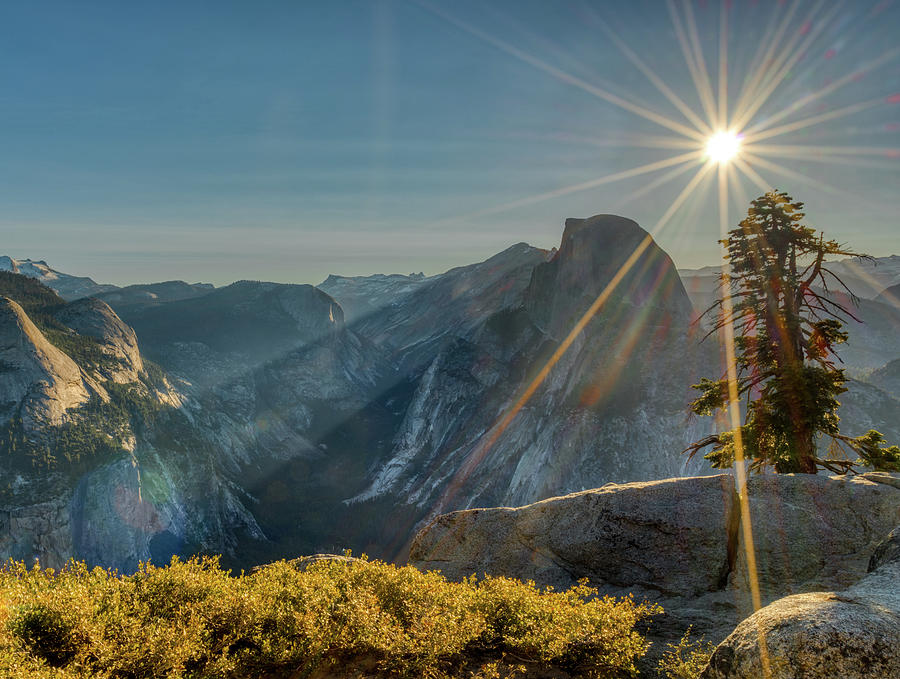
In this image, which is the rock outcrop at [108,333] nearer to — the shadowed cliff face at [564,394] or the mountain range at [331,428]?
the mountain range at [331,428]

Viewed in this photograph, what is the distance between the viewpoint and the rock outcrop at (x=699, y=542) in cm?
1080

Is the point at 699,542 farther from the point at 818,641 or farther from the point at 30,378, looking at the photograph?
the point at 30,378

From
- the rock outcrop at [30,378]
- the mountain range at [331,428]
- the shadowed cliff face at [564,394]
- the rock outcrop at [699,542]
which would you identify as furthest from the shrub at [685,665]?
the rock outcrop at [30,378]

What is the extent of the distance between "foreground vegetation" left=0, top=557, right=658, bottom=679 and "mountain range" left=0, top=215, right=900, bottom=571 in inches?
2604

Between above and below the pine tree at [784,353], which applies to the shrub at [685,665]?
below

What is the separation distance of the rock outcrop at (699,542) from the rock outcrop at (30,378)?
8254 cm

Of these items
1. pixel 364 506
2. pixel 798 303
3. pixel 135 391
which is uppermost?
pixel 798 303

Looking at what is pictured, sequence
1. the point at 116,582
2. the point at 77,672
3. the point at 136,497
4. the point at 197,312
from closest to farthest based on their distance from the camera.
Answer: the point at 77,672 < the point at 116,582 < the point at 136,497 < the point at 197,312

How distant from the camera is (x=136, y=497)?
7031 centimetres

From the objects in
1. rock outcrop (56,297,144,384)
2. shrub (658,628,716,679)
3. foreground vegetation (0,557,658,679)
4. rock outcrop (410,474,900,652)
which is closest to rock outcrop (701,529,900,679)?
shrub (658,628,716,679)

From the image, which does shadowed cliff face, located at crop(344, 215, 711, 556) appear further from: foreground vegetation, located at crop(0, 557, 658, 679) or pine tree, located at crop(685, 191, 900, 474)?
foreground vegetation, located at crop(0, 557, 658, 679)

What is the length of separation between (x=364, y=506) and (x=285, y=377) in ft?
230

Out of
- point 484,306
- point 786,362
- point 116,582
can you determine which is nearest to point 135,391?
point 116,582

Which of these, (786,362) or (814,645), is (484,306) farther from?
(814,645)
